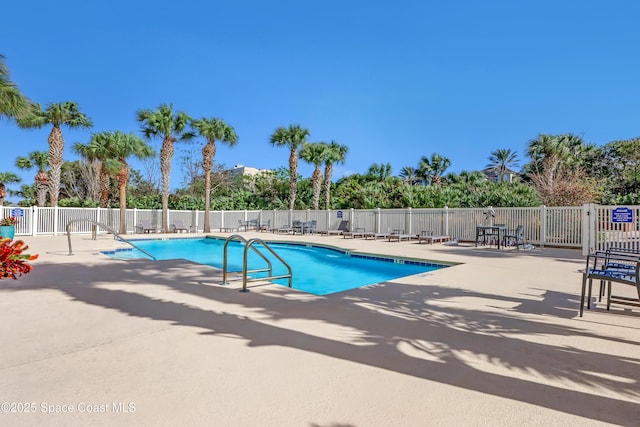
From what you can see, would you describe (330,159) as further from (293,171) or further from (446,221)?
(446,221)

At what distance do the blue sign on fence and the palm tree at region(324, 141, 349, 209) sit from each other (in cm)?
1766

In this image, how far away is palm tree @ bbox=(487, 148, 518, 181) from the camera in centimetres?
4011

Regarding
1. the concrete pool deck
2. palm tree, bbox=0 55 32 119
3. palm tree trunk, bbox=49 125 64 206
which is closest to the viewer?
the concrete pool deck

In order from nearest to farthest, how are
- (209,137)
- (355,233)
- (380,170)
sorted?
1. (355,233)
2. (209,137)
3. (380,170)

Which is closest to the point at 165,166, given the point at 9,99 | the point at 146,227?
the point at 146,227

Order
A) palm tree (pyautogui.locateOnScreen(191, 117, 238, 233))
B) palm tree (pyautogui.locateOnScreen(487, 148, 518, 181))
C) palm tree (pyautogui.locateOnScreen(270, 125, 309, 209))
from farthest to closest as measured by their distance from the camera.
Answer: palm tree (pyautogui.locateOnScreen(487, 148, 518, 181)) → palm tree (pyautogui.locateOnScreen(270, 125, 309, 209)) → palm tree (pyautogui.locateOnScreen(191, 117, 238, 233))

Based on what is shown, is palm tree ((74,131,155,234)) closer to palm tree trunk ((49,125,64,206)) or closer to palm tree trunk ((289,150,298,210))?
palm tree trunk ((49,125,64,206))

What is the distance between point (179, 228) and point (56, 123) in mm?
8203

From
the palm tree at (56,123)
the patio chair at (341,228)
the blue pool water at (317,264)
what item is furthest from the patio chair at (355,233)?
the palm tree at (56,123)

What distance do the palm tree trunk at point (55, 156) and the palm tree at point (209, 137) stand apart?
6774 mm

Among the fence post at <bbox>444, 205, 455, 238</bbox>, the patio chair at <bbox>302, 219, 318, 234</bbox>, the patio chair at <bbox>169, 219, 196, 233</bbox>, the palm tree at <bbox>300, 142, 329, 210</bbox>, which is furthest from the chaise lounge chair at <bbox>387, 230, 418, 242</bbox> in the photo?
the patio chair at <bbox>169, 219, 196, 233</bbox>

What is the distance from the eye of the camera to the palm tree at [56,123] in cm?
1716

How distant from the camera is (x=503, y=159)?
132 feet

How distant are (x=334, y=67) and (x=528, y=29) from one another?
32.6ft
